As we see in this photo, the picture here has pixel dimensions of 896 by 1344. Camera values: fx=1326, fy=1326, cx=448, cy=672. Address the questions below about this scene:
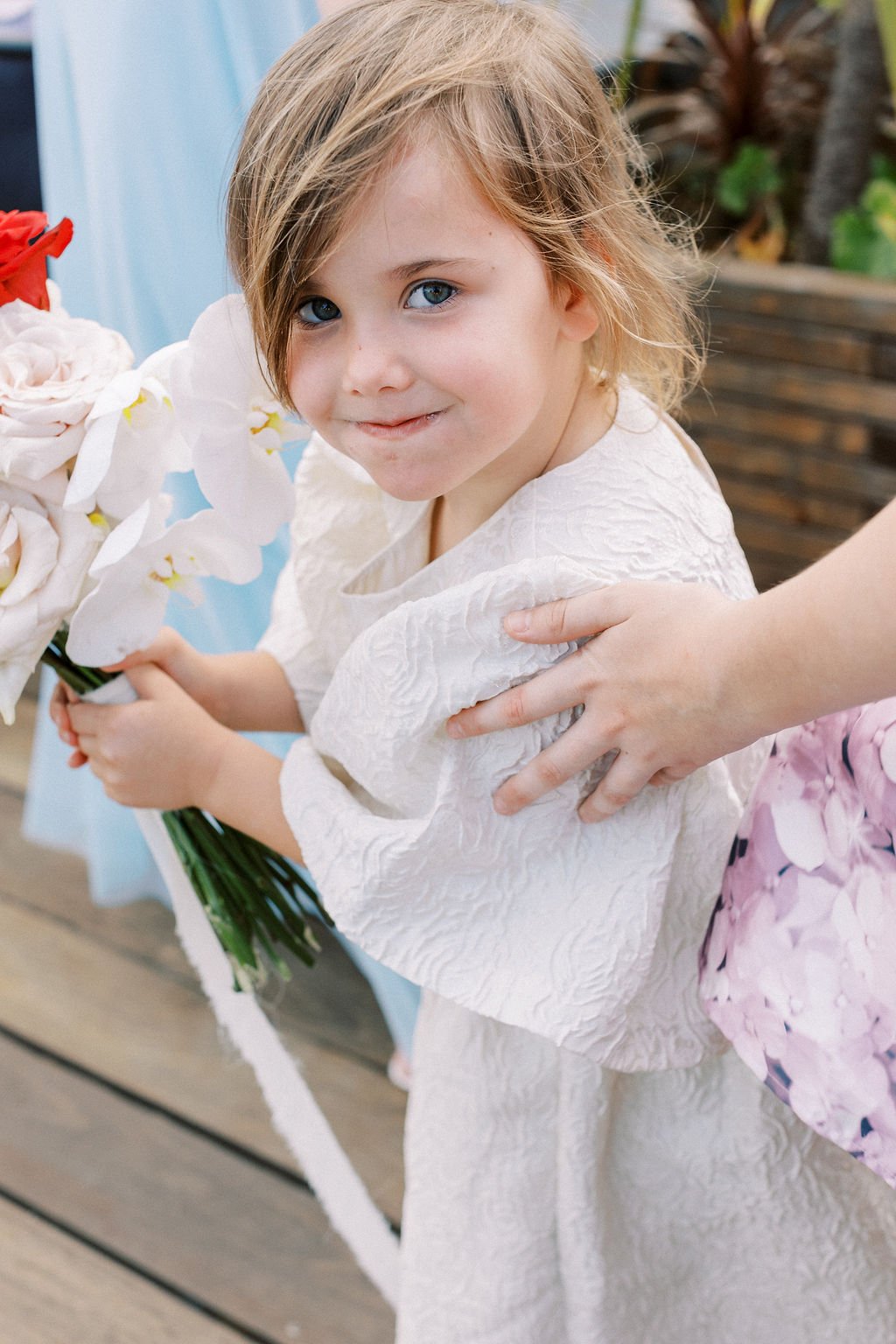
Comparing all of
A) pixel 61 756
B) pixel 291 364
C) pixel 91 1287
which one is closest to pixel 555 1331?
pixel 91 1287

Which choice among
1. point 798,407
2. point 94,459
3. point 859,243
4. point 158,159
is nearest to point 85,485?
point 94,459

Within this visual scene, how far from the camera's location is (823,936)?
0.69 m

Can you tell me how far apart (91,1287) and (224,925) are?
16.3 inches

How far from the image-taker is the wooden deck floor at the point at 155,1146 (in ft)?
3.59

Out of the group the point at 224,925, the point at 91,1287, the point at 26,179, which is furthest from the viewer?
the point at 26,179

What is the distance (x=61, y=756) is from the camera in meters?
1.53

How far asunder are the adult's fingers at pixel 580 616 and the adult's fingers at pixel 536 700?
0.02 metres

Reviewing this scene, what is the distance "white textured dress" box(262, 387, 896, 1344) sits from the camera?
727 mm

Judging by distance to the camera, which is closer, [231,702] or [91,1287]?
[231,702]

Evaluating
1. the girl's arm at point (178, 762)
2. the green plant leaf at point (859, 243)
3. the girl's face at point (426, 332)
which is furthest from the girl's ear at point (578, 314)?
the green plant leaf at point (859, 243)

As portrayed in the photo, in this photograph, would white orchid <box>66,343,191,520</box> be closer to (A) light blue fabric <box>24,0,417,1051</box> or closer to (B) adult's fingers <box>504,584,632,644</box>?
(B) adult's fingers <box>504,584,632,644</box>

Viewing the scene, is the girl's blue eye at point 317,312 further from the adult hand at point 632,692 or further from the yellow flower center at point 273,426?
the adult hand at point 632,692

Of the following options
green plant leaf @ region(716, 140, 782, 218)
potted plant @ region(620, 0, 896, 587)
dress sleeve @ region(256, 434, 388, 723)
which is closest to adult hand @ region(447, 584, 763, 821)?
dress sleeve @ region(256, 434, 388, 723)

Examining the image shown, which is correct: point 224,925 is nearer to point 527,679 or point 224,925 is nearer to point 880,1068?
point 527,679
